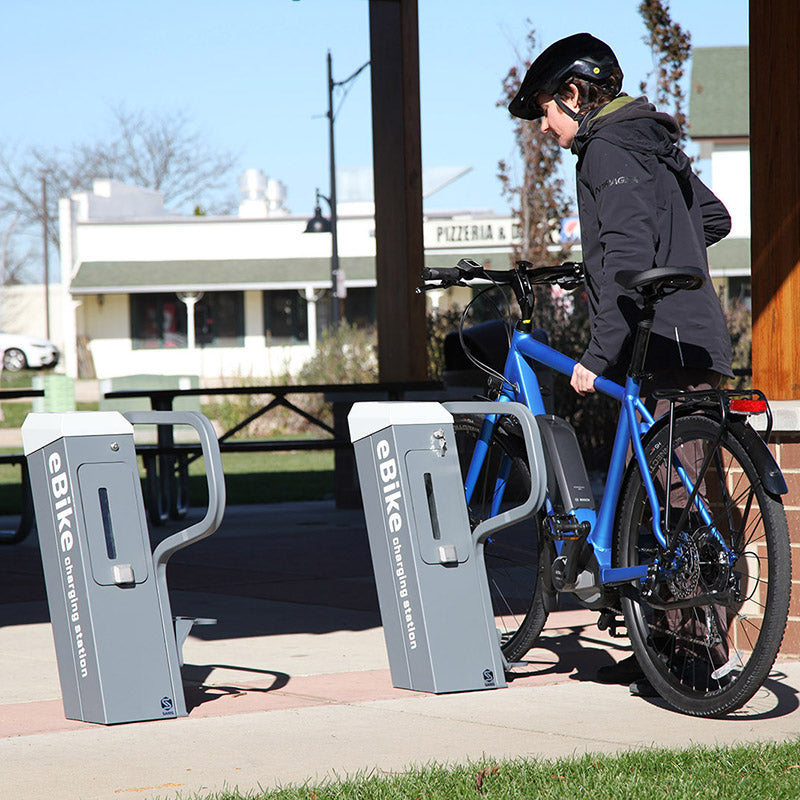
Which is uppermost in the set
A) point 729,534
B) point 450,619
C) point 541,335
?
point 541,335

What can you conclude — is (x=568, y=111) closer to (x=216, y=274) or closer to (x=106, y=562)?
(x=106, y=562)

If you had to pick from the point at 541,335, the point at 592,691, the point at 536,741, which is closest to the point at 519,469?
the point at 541,335

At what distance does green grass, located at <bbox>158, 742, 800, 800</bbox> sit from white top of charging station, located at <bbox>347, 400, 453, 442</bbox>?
1248 millimetres

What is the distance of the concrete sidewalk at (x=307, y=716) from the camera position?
3.73 m

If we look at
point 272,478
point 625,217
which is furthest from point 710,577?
point 272,478

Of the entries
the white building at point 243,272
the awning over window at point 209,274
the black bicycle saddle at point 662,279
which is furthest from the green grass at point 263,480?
the awning over window at point 209,274

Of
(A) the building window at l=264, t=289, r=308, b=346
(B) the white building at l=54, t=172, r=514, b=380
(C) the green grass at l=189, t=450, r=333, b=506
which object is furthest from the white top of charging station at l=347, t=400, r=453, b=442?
(A) the building window at l=264, t=289, r=308, b=346

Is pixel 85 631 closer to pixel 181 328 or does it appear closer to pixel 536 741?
pixel 536 741

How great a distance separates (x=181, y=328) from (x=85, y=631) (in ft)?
135

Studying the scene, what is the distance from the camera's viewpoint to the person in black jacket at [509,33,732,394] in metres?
4.44

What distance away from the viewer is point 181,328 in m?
44.8

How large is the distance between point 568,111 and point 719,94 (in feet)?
131

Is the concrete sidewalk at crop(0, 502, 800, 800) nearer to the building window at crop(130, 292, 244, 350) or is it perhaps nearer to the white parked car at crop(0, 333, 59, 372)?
the building window at crop(130, 292, 244, 350)

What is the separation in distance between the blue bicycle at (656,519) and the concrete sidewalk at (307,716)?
211 mm
